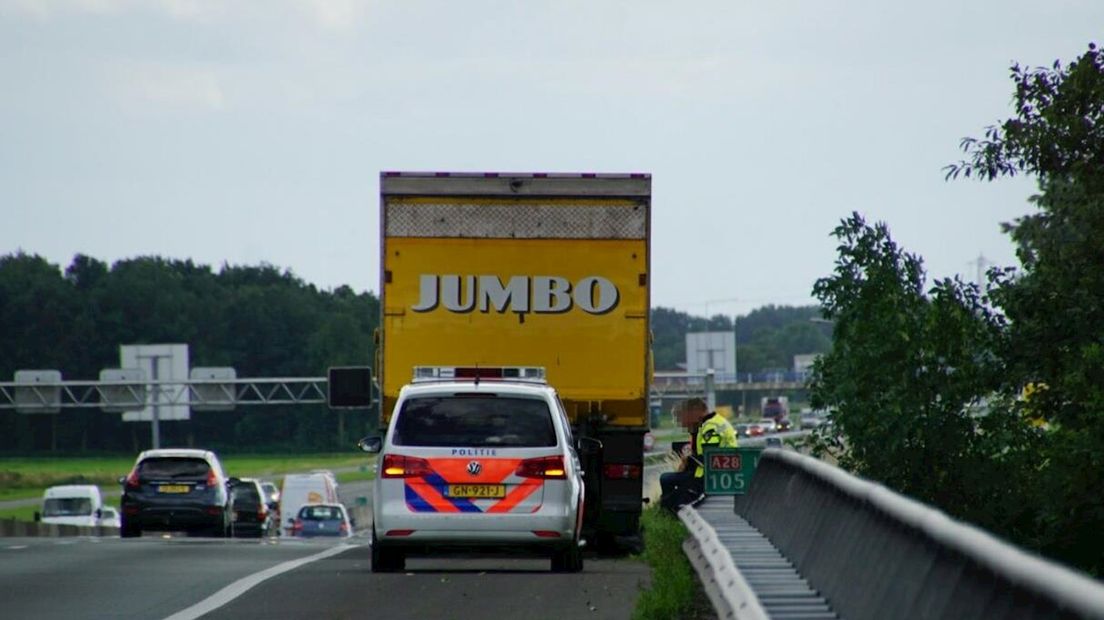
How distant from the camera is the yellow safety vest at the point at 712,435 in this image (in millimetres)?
21375

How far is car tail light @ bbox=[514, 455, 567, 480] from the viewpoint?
682 inches

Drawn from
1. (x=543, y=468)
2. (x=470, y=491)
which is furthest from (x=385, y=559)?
(x=543, y=468)

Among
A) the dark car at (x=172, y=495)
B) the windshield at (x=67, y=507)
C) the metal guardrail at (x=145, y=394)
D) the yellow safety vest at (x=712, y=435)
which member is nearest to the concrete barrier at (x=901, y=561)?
the yellow safety vest at (x=712, y=435)

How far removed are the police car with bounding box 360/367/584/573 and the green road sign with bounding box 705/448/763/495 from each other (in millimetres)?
2797

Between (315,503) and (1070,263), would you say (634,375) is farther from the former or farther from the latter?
(315,503)

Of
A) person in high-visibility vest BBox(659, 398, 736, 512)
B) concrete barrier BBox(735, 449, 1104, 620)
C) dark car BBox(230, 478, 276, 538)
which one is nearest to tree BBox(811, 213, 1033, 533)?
person in high-visibility vest BBox(659, 398, 736, 512)

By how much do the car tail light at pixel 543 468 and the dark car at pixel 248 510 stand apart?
36403 millimetres

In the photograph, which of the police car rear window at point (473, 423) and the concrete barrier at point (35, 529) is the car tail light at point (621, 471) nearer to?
the police car rear window at point (473, 423)

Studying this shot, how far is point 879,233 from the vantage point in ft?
85.3

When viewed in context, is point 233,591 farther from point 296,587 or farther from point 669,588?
point 669,588

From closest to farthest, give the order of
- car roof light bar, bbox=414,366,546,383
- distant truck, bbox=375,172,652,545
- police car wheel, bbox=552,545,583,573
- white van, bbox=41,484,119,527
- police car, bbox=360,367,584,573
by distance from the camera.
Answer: police car, bbox=360,367,584,573 → police car wheel, bbox=552,545,583,573 → car roof light bar, bbox=414,366,546,383 → distant truck, bbox=375,172,652,545 → white van, bbox=41,484,119,527

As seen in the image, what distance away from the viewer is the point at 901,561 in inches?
293

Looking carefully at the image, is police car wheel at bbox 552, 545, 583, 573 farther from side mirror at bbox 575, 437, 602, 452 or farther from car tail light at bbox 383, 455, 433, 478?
car tail light at bbox 383, 455, 433, 478

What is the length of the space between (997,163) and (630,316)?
5.06m
